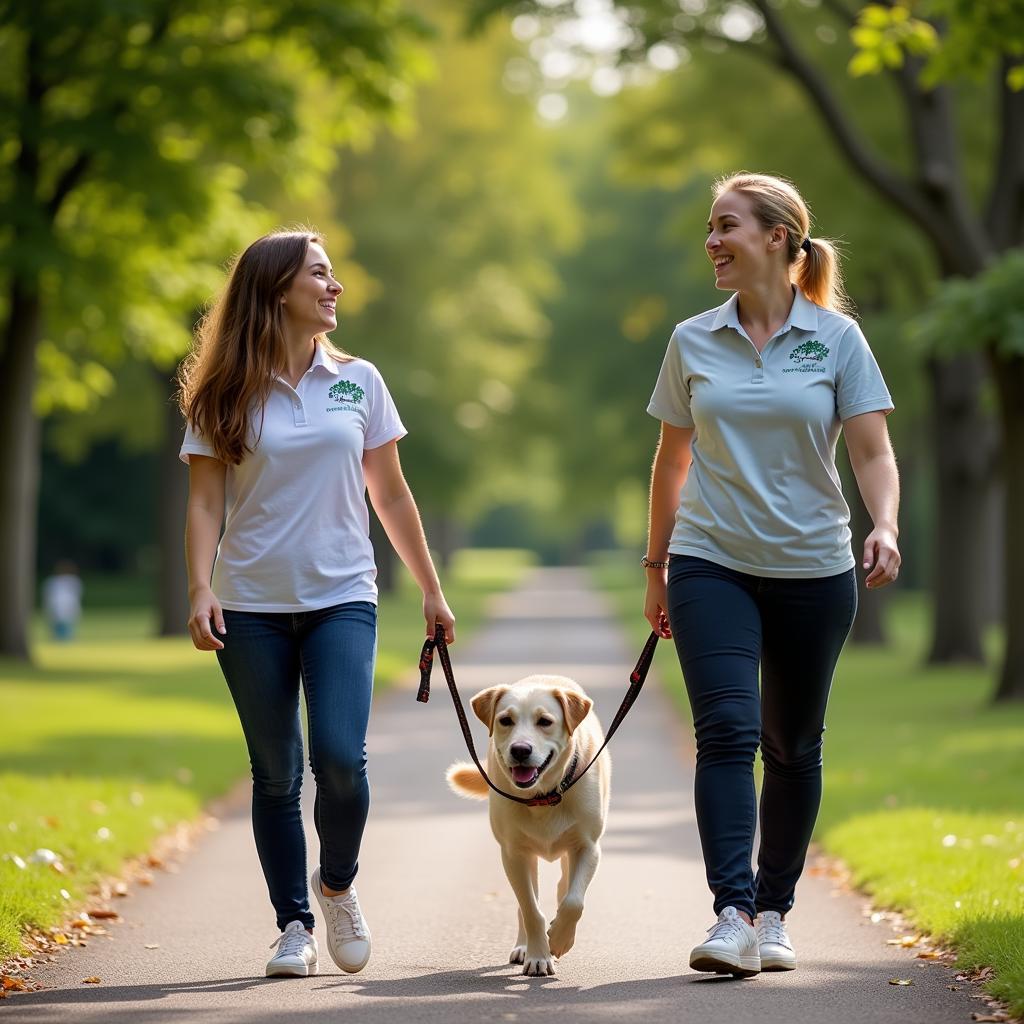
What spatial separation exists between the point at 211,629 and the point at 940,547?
1795 cm

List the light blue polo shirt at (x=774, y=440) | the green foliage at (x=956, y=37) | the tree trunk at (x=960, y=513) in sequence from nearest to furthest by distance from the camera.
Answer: the light blue polo shirt at (x=774, y=440) → the green foliage at (x=956, y=37) → the tree trunk at (x=960, y=513)

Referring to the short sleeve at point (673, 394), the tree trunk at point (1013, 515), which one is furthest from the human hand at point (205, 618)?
the tree trunk at point (1013, 515)

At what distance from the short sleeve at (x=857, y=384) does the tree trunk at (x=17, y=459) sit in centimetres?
1626

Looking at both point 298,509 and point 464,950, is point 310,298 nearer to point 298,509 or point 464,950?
point 298,509

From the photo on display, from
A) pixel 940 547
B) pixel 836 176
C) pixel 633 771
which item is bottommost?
pixel 633 771

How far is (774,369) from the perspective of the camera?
5270 mm

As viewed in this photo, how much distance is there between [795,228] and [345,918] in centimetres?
256

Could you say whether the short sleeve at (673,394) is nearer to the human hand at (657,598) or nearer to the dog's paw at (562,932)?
the human hand at (657,598)

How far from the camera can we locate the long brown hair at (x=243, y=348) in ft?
17.7

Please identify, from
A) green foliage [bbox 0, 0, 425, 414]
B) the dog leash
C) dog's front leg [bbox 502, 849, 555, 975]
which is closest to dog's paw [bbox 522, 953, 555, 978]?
dog's front leg [bbox 502, 849, 555, 975]

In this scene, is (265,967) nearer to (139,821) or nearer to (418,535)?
(418,535)

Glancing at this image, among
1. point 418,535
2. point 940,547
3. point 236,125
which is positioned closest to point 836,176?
point 940,547

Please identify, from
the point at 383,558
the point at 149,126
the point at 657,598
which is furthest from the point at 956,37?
the point at 383,558

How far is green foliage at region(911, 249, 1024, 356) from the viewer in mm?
13578
